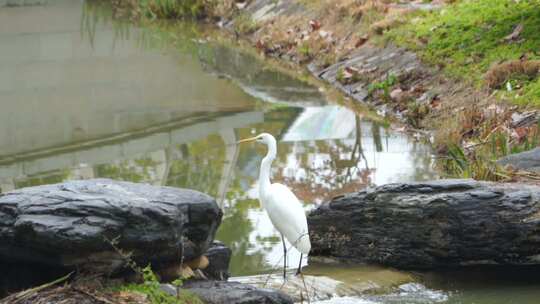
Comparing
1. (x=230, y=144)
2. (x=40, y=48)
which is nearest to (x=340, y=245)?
(x=230, y=144)

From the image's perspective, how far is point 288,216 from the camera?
10.3 meters

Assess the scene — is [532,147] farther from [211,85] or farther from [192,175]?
[211,85]

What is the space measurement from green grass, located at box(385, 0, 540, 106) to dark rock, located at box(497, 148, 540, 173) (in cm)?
450

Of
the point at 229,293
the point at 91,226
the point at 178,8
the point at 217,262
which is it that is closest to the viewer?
the point at 91,226

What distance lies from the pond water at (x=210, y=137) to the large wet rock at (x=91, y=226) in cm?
209

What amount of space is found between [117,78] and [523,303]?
15674 millimetres

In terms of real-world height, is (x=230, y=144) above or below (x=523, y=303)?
above

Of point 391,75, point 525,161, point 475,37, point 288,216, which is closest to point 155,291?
point 288,216

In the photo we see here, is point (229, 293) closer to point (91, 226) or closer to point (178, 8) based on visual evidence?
point (91, 226)

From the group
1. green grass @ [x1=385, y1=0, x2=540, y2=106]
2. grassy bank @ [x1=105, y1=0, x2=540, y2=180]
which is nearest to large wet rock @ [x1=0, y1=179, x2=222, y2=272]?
grassy bank @ [x1=105, y1=0, x2=540, y2=180]

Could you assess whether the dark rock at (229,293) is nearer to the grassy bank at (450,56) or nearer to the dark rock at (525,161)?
the grassy bank at (450,56)

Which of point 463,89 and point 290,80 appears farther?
point 290,80

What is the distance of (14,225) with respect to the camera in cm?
789

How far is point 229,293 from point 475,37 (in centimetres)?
1207
